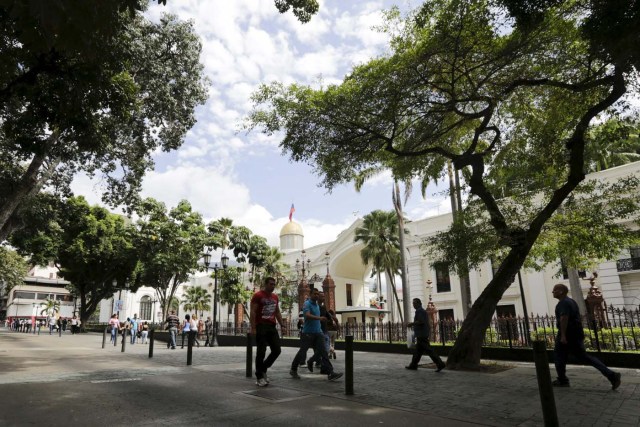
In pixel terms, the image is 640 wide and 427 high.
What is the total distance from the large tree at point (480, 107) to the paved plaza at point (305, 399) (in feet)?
8.95

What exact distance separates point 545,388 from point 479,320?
5603 mm

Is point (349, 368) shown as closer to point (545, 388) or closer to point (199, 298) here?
point (545, 388)

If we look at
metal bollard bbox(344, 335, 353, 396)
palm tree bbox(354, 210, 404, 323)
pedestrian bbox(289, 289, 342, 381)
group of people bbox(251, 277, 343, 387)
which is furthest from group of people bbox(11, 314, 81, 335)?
metal bollard bbox(344, 335, 353, 396)

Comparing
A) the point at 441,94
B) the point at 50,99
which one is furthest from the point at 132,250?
the point at 441,94

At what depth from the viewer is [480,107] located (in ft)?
38.0

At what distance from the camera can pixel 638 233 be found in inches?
371

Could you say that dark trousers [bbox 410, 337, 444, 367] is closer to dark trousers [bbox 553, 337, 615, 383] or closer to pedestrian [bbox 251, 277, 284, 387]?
dark trousers [bbox 553, 337, 615, 383]

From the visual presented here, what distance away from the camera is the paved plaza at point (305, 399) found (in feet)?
15.7

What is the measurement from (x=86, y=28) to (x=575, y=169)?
30.2 feet

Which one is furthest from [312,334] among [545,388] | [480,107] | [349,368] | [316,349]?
[480,107]

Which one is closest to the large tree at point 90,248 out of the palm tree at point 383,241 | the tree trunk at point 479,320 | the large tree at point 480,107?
the palm tree at point 383,241

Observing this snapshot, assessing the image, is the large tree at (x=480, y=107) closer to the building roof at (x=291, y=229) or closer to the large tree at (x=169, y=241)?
the large tree at (x=169, y=241)

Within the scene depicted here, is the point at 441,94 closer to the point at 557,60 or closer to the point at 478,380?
the point at 557,60

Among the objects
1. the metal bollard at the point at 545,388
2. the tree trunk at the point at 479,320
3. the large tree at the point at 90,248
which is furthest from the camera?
the large tree at the point at 90,248
